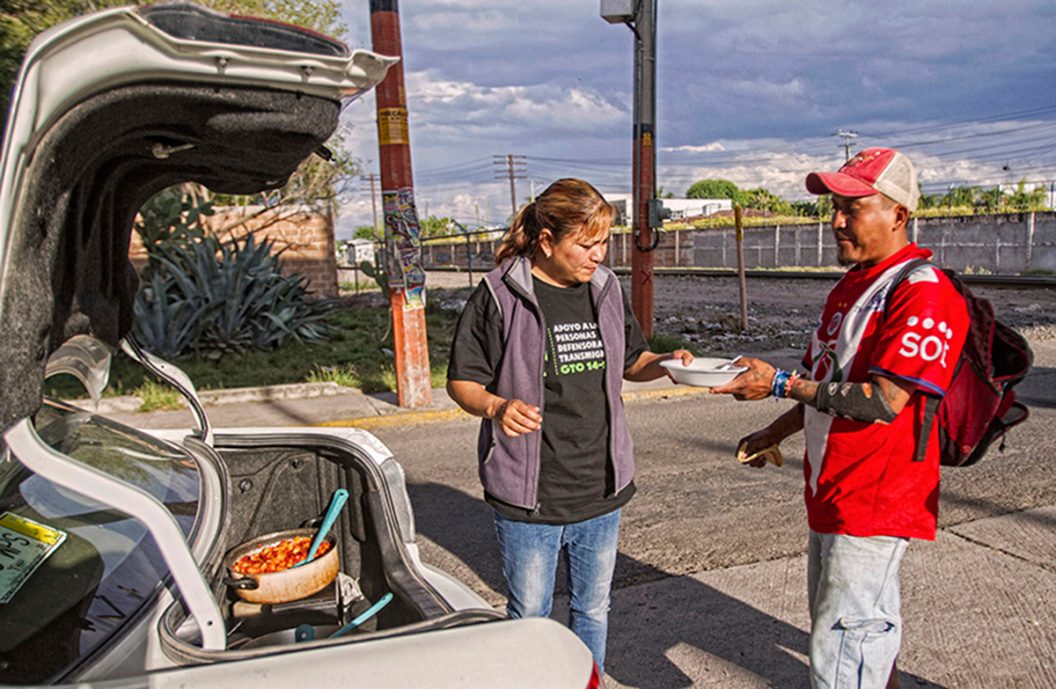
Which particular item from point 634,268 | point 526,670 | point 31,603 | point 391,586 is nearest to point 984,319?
point 526,670

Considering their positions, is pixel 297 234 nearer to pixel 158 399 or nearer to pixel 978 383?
pixel 158 399

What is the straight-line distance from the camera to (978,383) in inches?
91.3

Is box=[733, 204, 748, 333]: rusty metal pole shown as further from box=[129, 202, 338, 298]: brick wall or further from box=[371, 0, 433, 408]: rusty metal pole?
box=[129, 202, 338, 298]: brick wall

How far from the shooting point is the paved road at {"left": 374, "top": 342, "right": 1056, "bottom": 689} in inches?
134

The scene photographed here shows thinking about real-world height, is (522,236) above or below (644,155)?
below

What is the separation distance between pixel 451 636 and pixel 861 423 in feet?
4.45

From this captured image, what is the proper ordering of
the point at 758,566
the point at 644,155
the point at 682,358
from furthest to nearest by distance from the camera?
the point at 644,155 → the point at 758,566 → the point at 682,358

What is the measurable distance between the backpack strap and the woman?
A: 2.85ft

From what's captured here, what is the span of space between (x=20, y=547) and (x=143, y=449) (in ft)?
1.95

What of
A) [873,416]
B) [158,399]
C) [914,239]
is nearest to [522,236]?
[873,416]

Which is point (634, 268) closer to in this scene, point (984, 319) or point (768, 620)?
point (768, 620)

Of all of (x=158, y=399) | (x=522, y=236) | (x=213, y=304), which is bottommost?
(x=158, y=399)

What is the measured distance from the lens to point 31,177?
1.44m

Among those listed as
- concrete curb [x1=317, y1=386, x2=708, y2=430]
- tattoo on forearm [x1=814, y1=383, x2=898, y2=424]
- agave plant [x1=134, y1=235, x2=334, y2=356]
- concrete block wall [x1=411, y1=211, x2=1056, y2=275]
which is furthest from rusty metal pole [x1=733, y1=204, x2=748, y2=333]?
tattoo on forearm [x1=814, y1=383, x2=898, y2=424]
